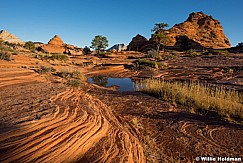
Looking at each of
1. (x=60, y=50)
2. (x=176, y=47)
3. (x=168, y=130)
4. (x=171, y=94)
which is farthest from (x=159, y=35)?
(x=168, y=130)

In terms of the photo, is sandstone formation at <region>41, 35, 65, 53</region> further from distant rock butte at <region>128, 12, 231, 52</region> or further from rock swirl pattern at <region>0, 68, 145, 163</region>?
rock swirl pattern at <region>0, 68, 145, 163</region>

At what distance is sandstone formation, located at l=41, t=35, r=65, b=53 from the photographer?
48.0 m

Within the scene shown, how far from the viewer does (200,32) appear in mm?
66375

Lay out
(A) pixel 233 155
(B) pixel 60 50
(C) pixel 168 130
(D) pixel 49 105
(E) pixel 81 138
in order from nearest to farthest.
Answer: (E) pixel 81 138, (A) pixel 233 155, (D) pixel 49 105, (C) pixel 168 130, (B) pixel 60 50

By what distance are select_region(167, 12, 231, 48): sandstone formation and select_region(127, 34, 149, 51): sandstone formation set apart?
30.0 ft

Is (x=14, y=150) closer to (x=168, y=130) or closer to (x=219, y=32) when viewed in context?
(x=168, y=130)

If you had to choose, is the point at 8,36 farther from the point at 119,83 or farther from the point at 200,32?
the point at 200,32

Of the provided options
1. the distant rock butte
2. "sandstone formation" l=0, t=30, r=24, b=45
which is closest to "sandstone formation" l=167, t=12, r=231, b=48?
the distant rock butte

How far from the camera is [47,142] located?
2.78 meters

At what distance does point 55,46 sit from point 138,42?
30.6 meters

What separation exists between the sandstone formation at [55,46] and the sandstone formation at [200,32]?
3453 cm

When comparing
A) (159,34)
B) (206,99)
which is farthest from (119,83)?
(159,34)

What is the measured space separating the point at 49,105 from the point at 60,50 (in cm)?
4888

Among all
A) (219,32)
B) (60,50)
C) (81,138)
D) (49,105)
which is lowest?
(81,138)
